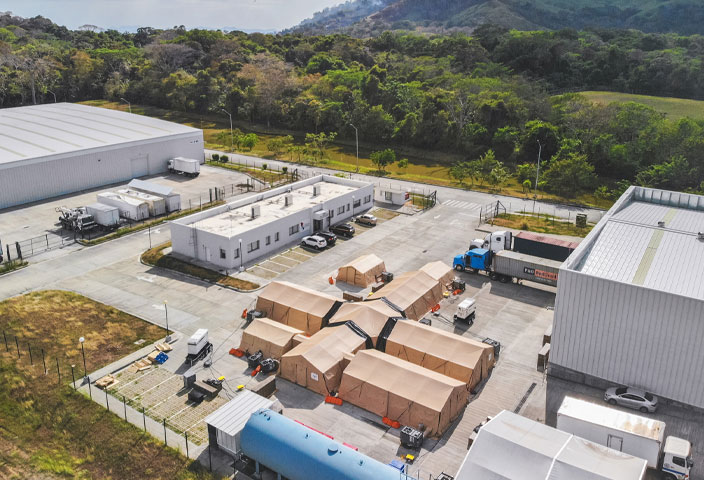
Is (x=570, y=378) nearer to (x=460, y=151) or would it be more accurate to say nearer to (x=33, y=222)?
(x=33, y=222)

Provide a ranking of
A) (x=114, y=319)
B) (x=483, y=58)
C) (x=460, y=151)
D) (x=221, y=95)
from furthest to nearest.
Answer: (x=483, y=58) < (x=221, y=95) < (x=460, y=151) < (x=114, y=319)

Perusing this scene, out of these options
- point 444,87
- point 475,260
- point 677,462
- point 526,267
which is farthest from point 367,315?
point 444,87

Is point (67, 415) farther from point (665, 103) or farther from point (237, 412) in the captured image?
point (665, 103)

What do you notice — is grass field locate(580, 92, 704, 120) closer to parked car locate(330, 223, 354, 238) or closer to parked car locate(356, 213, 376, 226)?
parked car locate(356, 213, 376, 226)

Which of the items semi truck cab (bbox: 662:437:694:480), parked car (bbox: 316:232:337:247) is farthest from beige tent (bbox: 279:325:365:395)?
parked car (bbox: 316:232:337:247)

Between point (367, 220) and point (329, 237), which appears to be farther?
point (367, 220)

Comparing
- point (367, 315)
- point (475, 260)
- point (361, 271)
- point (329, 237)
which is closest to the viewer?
point (367, 315)

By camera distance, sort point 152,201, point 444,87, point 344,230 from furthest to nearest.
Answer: point 444,87 → point 152,201 → point 344,230

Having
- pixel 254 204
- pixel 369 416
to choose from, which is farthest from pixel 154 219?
pixel 369 416
